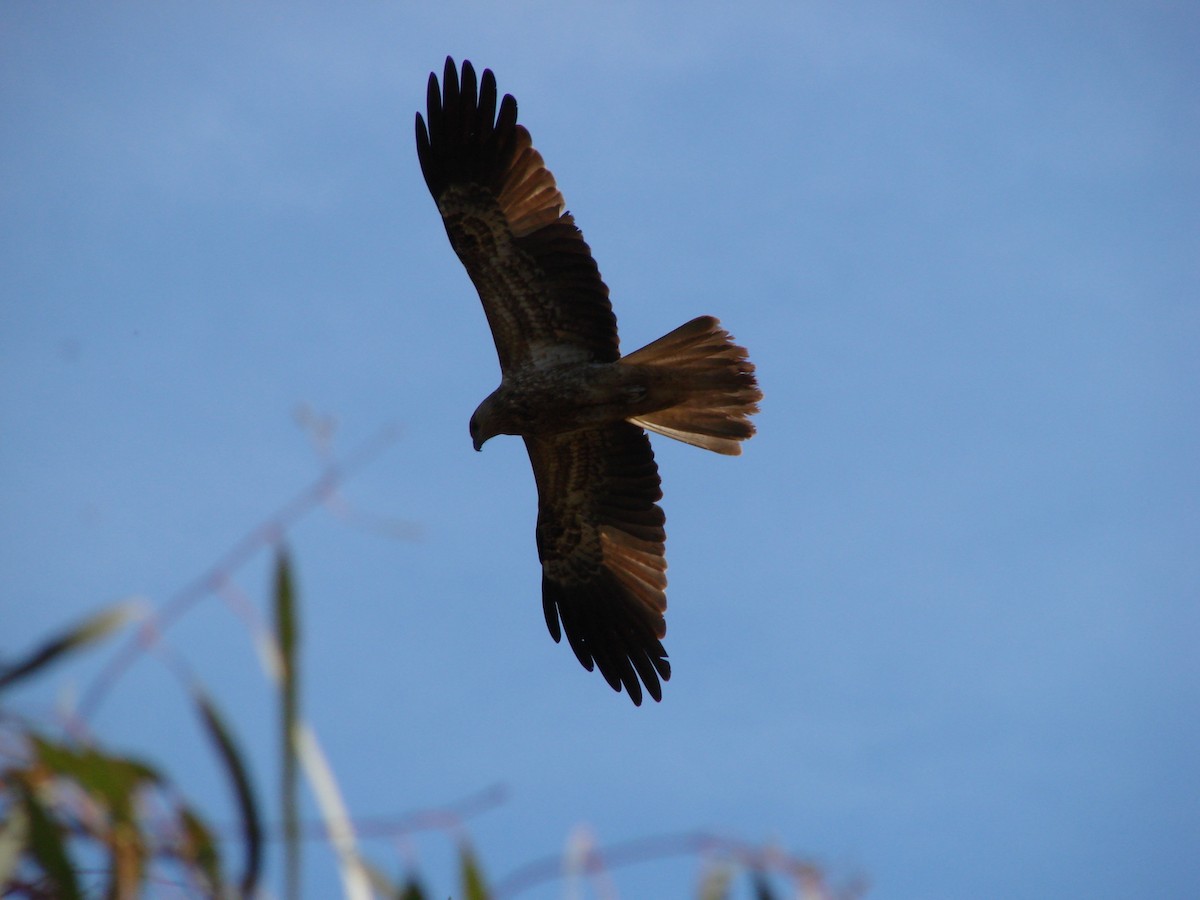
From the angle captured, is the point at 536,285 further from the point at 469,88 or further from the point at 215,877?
the point at 215,877

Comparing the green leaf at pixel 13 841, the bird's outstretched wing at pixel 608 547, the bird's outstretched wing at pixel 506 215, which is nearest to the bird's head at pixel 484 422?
the bird's outstretched wing at pixel 608 547

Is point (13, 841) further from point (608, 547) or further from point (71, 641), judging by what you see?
point (608, 547)

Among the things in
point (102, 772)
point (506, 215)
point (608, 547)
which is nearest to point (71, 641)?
point (102, 772)

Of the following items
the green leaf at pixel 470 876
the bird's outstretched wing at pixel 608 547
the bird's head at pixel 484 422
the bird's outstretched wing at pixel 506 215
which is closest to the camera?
the green leaf at pixel 470 876

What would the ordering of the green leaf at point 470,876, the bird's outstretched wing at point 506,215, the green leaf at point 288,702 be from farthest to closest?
the bird's outstretched wing at point 506,215 → the green leaf at point 470,876 → the green leaf at point 288,702

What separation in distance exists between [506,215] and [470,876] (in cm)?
518

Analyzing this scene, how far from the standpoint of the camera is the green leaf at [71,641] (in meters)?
2.13

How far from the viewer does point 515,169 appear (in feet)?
23.1

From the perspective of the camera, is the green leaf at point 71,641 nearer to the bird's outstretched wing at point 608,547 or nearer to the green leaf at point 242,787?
the green leaf at point 242,787

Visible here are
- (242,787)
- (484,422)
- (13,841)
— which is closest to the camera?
(242,787)

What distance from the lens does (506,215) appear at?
7.07 meters

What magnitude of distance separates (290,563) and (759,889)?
1.05 metres

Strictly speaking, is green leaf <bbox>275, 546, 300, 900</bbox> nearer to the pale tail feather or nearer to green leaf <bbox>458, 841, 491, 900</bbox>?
green leaf <bbox>458, 841, 491, 900</bbox>

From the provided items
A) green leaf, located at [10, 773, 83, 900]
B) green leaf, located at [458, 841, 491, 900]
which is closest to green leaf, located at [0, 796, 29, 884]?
green leaf, located at [10, 773, 83, 900]
